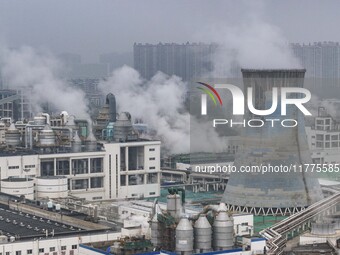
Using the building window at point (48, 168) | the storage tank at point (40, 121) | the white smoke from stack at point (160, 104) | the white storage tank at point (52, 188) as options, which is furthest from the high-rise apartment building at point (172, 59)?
the white storage tank at point (52, 188)

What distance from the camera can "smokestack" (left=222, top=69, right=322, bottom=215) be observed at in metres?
22.2

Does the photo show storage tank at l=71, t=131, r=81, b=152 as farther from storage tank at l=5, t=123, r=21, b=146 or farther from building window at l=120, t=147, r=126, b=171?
storage tank at l=5, t=123, r=21, b=146

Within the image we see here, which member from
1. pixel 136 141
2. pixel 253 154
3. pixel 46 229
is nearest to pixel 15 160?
pixel 136 141

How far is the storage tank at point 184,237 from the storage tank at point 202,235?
0.11m

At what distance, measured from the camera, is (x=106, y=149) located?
2450 cm

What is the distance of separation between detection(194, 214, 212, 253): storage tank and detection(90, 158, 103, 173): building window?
36.3 feet

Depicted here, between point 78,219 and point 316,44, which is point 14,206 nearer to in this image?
point 78,219

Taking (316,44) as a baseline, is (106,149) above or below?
below

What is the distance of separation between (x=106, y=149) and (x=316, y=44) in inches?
614

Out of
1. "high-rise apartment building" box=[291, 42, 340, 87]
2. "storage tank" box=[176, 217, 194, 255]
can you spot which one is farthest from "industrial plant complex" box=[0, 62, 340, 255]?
"high-rise apartment building" box=[291, 42, 340, 87]

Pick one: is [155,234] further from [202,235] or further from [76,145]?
[76,145]

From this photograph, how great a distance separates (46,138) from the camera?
24484 millimetres

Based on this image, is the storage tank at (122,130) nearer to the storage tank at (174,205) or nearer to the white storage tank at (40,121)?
the white storage tank at (40,121)

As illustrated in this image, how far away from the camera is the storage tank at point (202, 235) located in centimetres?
1337
